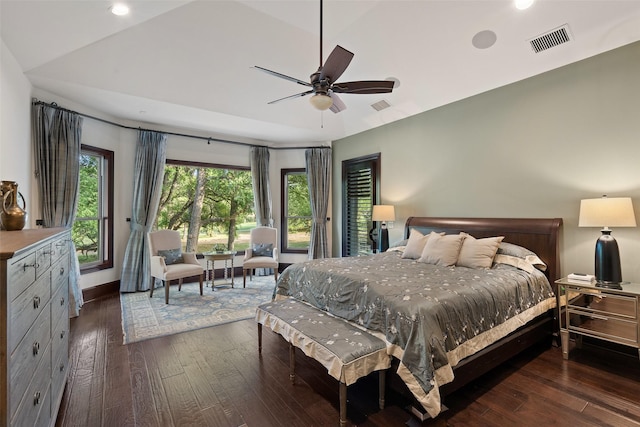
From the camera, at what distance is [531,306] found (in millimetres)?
2916

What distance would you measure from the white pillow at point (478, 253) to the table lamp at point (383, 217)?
163 centimetres

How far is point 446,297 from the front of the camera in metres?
2.26

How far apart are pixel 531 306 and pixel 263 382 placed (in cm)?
261

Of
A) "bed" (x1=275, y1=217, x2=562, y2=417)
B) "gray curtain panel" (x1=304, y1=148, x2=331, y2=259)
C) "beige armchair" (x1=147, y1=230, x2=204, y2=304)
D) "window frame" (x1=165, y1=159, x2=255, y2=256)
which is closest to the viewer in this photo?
"bed" (x1=275, y1=217, x2=562, y2=417)

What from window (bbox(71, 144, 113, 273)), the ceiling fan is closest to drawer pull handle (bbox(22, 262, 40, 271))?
the ceiling fan

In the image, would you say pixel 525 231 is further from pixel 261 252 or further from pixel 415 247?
pixel 261 252

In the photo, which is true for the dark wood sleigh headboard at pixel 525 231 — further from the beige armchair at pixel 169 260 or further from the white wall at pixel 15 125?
the white wall at pixel 15 125

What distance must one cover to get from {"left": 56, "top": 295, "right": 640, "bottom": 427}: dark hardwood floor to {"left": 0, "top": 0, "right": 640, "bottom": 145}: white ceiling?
10.2ft

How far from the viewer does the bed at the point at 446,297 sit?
2.00 metres

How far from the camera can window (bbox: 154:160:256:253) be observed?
590cm

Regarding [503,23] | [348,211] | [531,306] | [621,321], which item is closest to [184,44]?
[503,23]

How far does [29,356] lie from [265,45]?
12.2ft

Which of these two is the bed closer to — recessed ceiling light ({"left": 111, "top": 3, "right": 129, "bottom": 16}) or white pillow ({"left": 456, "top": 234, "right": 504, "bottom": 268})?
white pillow ({"left": 456, "top": 234, "right": 504, "bottom": 268})

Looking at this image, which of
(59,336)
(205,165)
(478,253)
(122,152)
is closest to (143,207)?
(122,152)
